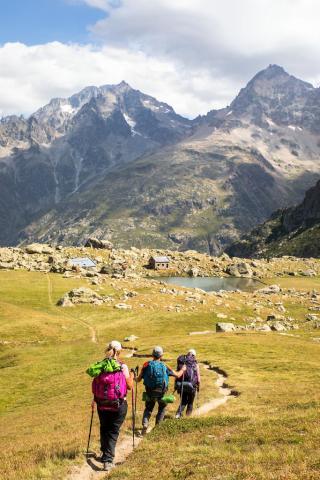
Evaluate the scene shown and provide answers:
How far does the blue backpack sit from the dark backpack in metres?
3.31

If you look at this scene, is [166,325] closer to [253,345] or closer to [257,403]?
[253,345]

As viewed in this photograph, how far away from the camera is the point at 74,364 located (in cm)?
6444

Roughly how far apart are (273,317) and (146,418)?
85.5 m

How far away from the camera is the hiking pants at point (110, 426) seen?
21.0 metres

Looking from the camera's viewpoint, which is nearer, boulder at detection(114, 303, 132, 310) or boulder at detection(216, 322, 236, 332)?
boulder at detection(216, 322, 236, 332)

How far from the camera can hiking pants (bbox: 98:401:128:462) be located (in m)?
21.0

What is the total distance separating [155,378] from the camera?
83.3 feet

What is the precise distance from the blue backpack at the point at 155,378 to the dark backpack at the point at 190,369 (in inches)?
130

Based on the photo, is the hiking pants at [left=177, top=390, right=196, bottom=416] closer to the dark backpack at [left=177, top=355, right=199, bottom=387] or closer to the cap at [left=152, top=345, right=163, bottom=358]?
the dark backpack at [left=177, top=355, right=199, bottom=387]

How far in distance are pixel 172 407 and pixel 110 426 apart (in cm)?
1269

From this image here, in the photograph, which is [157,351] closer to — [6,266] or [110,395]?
[110,395]

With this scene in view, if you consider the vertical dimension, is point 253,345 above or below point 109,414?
below

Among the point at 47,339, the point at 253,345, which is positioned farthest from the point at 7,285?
the point at 253,345

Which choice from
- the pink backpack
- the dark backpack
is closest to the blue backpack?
the dark backpack
